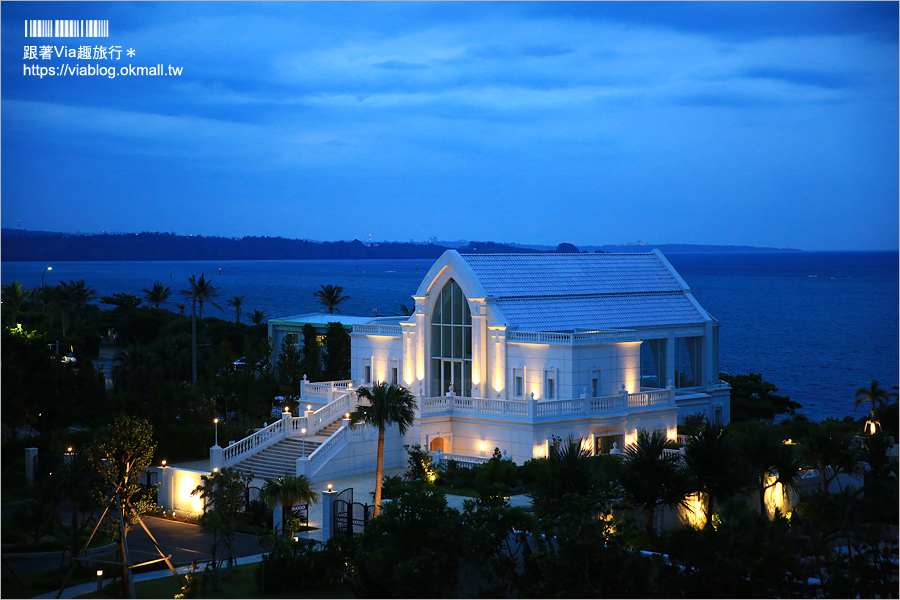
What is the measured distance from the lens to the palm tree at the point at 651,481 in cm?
3238

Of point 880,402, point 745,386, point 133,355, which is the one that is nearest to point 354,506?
point 880,402

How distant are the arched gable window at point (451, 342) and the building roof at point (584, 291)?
4.95ft

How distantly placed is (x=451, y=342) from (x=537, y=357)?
14.0ft

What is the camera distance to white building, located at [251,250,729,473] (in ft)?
152

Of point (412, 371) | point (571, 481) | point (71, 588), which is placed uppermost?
point (412, 371)

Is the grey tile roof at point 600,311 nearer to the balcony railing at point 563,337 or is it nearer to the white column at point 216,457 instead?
the balcony railing at point 563,337

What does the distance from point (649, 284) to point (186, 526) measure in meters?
25.7

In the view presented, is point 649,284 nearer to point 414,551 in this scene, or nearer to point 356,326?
point 356,326

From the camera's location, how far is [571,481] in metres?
31.5

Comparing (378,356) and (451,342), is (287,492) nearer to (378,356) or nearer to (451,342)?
(451,342)

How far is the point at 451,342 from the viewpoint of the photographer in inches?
1954

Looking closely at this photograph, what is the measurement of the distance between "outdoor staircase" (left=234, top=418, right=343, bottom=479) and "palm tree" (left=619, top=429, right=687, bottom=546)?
51.8 feet

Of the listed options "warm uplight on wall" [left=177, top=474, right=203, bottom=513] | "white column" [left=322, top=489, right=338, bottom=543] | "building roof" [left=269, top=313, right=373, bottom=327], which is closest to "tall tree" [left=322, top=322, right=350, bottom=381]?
"building roof" [left=269, top=313, right=373, bottom=327]

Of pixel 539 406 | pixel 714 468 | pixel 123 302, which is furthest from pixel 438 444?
pixel 123 302
